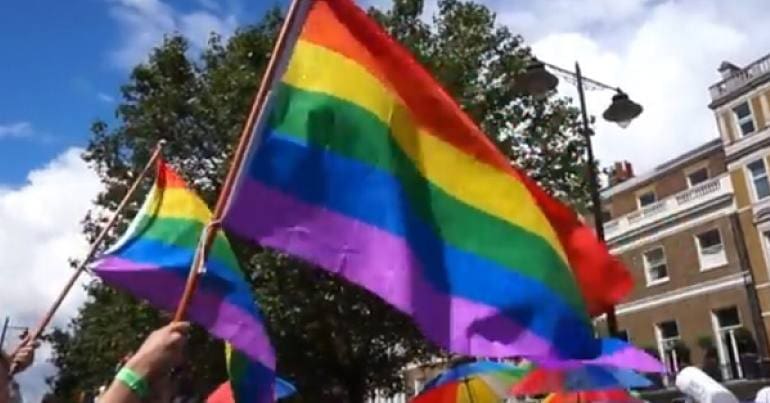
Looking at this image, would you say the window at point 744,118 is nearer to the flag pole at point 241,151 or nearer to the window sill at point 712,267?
the window sill at point 712,267

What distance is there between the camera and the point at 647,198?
3909 cm

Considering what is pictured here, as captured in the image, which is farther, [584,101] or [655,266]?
[655,266]

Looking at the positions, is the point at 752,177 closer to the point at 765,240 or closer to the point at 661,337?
the point at 765,240

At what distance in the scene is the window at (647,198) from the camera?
38.7m

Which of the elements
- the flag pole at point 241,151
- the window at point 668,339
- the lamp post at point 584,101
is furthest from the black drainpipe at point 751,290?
the flag pole at point 241,151

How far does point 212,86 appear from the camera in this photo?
18266 millimetres

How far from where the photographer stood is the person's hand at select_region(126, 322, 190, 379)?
228 centimetres

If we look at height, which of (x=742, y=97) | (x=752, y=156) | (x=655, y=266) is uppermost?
(x=742, y=97)

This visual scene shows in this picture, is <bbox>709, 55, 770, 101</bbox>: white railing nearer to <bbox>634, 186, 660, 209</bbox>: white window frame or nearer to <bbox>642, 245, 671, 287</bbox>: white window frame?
<bbox>634, 186, 660, 209</bbox>: white window frame

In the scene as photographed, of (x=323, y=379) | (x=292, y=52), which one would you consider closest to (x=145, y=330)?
(x=323, y=379)

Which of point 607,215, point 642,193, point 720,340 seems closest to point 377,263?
point 720,340

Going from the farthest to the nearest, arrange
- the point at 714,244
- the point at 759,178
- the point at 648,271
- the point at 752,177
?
the point at 648,271, the point at 714,244, the point at 752,177, the point at 759,178

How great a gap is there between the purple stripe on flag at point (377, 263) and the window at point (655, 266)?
3412cm

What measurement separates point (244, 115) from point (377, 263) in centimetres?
1446
